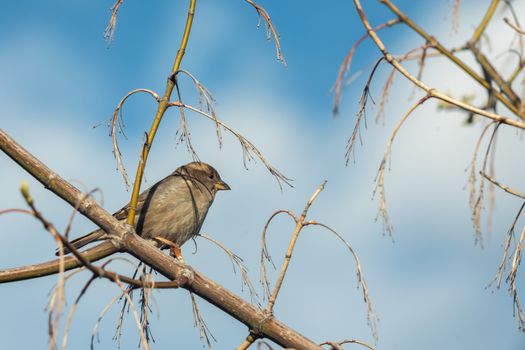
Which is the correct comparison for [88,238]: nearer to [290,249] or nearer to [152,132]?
[152,132]

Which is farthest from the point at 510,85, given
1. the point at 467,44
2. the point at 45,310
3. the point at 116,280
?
the point at 45,310

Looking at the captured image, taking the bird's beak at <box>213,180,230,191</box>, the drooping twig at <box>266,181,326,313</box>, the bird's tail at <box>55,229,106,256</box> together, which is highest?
the bird's beak at <box>213,180,230,191</box>

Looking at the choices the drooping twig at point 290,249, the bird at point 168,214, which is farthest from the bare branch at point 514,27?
the bird at point 168,214

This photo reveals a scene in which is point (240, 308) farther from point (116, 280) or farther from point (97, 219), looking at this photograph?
point (116, 280)

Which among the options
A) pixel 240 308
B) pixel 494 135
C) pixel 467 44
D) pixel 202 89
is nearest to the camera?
pixel 467 44

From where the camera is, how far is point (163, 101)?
3.86 meters

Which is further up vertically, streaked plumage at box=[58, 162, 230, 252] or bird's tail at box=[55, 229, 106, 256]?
streaked plumage at box=[58, 162, 230, 252]

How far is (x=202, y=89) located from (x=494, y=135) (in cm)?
189

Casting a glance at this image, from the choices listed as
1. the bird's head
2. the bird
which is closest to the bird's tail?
the bird

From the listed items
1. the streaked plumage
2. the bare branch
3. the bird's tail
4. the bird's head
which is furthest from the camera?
the bird's head

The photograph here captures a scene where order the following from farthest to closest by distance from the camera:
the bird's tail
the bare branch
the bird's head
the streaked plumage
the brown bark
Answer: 1. the bird's head
2. the streaked plumage
3. the bird's tail
4. the brown bark
5. the bare branch

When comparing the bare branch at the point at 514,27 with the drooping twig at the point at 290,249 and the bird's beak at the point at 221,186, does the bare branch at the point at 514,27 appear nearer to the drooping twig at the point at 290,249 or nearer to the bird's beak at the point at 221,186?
the drooping twig at the point at 290,249

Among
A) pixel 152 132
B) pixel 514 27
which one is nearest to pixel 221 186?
pixel 152 132

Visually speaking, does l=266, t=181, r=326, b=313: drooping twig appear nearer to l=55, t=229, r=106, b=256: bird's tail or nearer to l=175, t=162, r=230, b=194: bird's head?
l=55, t=229, r=106, b=256: bird's tail
